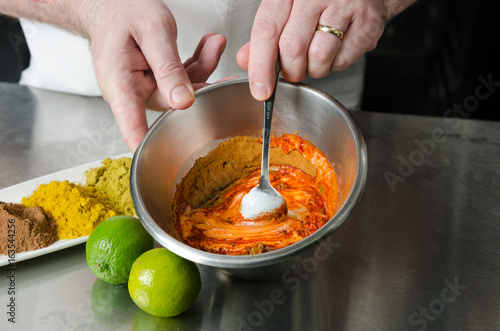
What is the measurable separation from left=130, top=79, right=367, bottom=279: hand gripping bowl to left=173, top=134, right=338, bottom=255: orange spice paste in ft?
0.08

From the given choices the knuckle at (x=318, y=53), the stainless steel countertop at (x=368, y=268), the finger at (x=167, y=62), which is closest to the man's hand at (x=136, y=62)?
the finger at (x=167, y=62)

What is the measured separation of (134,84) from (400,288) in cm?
72

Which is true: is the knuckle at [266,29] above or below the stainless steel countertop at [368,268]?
above

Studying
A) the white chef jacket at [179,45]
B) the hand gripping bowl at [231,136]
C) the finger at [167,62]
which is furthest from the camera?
the white chef jacket at [179,45]

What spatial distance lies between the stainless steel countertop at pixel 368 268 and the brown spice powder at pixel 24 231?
6cm

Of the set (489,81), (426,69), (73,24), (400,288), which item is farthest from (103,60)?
(426,69)

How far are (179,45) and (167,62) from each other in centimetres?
56

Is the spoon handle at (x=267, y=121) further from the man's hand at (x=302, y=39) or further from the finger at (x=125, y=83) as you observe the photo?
the finger at (x=125, y=83)

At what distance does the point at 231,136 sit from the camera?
110cm

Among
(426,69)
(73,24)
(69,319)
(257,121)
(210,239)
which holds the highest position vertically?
(73,24)

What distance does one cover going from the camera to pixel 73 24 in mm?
1294

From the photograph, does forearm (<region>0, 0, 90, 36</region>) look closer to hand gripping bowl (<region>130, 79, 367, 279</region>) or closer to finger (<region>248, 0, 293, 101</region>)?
hand gripping bowl (<region>130, 79, 367, 279</region>)

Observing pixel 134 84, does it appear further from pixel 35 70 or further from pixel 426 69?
pixel 426 69

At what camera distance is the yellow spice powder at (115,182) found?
1.15 meters
